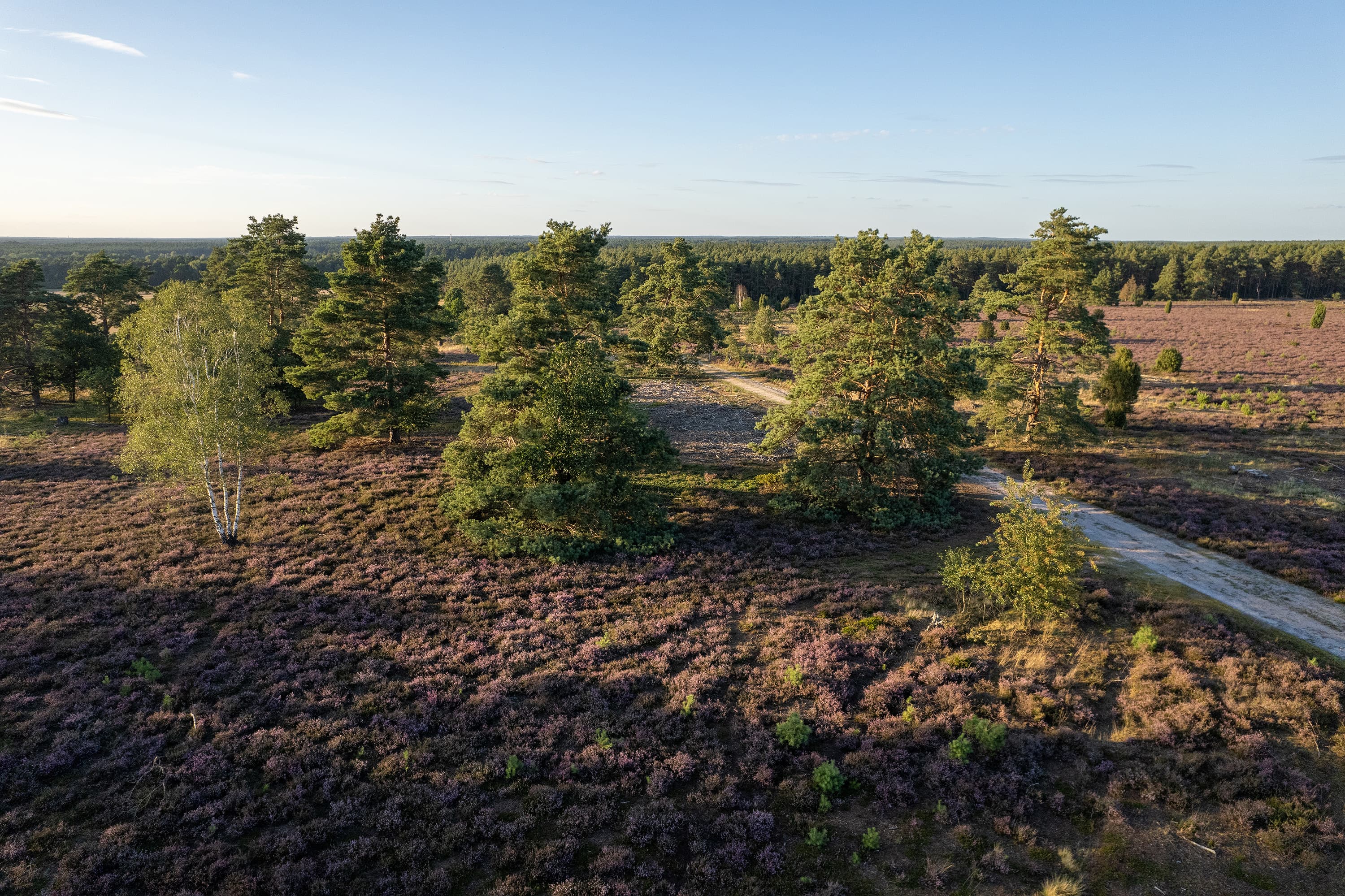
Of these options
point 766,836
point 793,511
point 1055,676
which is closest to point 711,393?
point 793,511

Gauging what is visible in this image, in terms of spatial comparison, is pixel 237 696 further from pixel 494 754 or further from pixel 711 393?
pixel 711 393

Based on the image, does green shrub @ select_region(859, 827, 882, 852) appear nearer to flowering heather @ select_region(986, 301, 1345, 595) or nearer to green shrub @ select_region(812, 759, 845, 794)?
green shrub @ select_region(812, 759, 845, 794)

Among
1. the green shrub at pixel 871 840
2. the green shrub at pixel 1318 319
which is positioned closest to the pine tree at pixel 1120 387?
the green shrub at pixel 871 840

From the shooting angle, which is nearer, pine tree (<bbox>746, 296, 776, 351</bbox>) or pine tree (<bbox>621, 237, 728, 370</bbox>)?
pine tree (<bbox>621, 237, 728, 370</bbox>)

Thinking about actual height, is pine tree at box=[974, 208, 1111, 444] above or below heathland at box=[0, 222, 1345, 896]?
above

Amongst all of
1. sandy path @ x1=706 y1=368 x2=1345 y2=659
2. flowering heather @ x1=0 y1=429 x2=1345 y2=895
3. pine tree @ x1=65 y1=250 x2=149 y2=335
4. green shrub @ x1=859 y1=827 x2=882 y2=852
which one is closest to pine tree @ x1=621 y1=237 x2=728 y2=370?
sandy path @ x1=706 y1=368 x2=1345 y2=659

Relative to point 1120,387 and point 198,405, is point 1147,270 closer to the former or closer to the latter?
point 1120,387
